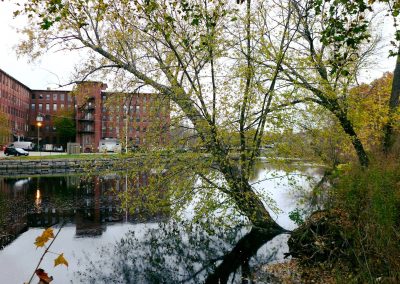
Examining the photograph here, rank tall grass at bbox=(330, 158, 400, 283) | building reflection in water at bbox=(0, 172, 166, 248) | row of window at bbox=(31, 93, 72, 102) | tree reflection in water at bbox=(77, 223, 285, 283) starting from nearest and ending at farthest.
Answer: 1. tall grass at bbox=(330, 158, 400, 283)
2. tree reflection in water at bbox=(77, 223, 285, 283)
3. building reflection in water at bbox=(0, 172, 166, 248)
4. row of window at bbox=(31, 93, 72, 102)

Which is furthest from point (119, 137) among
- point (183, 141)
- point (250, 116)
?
point (250, 116)

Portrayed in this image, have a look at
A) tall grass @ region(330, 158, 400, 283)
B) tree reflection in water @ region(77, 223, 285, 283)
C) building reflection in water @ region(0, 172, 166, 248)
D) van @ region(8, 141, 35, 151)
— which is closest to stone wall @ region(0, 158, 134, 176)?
building reflection in water @ region(0, 172, 166, 248)

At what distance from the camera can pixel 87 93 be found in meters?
17.8

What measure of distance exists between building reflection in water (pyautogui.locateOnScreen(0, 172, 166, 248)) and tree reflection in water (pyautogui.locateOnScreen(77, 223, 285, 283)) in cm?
182

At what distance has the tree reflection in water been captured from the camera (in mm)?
12445

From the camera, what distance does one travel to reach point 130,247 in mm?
15367

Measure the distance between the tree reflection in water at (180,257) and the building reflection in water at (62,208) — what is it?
5.98 ft

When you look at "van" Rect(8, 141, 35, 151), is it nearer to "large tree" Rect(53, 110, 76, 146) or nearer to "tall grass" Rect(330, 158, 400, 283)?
"large tree" Rect(53, 110, 76, 146)

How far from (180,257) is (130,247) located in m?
2.36

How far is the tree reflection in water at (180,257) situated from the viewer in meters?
12.4

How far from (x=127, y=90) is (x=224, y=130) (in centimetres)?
571

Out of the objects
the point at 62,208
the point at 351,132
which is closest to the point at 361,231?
the point at 351,132

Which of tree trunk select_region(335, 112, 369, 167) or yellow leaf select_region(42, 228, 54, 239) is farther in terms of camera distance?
tree trunk select_region(335, 112, 369, 167)

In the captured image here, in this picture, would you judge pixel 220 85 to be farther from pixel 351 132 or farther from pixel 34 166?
pixel 34 166
